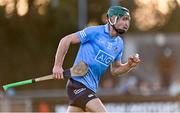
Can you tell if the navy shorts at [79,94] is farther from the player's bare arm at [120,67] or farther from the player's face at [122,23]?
the player's face at [122,23]

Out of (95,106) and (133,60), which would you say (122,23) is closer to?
(133,60)

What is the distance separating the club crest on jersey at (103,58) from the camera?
10.4 metres

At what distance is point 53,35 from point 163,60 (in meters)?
7.52

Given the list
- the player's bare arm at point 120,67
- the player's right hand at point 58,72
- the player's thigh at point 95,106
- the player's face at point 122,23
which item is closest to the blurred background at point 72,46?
the player's bare arm at point 120,67

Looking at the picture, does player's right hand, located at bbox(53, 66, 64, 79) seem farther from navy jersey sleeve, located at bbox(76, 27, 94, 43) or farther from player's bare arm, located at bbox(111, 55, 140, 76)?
player's bare arm, located at bbox(111, 55, 140, 76)

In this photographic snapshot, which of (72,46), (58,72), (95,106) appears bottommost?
(72,46)

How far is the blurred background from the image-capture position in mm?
29219

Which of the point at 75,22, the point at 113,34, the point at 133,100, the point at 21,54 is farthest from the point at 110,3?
the point at 113,34

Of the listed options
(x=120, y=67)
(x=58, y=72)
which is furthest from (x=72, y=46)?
(x=58, y=72)

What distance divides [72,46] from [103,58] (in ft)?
71.9

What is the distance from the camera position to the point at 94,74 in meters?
10.4

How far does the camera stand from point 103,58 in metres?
10.4

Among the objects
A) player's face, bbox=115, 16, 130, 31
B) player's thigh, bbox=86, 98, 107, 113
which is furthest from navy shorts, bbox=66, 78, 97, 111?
player's face, bbox=115, 16, 130, 31

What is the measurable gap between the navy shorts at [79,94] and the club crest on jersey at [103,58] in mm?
404
